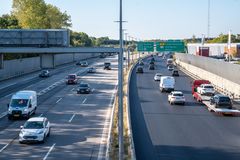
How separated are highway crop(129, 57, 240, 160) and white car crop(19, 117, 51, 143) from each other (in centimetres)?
543

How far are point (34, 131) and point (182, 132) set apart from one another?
9432 mm

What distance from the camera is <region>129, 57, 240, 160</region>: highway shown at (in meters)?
24.5

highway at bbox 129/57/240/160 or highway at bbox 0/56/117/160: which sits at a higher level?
highway at bbox 129/57/240/160

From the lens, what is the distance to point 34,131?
27.4 metres

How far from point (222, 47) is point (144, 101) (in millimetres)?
108319

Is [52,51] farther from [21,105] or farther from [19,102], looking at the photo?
[21,105]

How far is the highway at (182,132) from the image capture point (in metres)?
24.5

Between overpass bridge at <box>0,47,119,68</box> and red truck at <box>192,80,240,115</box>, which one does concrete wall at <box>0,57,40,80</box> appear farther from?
red truck at <box>192,80,240,115</box>

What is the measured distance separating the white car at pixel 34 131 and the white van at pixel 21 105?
6391 mm

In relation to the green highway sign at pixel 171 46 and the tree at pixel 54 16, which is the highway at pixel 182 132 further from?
the tree at pixel 54 16

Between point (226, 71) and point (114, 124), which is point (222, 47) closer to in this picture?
point (226, 71)

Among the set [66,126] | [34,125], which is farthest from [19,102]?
[34,125]

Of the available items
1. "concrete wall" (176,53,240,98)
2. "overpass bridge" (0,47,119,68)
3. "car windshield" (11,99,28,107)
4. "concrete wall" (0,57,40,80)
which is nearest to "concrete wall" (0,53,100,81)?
"concrete wall" (0,57,40,80)

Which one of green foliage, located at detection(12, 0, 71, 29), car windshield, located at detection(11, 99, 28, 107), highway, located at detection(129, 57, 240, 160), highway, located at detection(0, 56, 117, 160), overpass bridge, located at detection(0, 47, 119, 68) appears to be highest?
green foliage, located at detection(12, 0, 71, 29)
